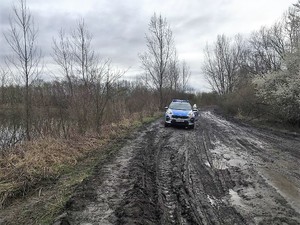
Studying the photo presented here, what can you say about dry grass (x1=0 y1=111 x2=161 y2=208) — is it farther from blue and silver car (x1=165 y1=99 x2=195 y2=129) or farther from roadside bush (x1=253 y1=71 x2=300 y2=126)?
roadside bush (x1=253 y1=71 x2=300 y2=126)

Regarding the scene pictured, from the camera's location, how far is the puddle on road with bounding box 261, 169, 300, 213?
641 centimetres

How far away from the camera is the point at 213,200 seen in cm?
638

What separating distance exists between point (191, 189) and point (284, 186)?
7.51 ft

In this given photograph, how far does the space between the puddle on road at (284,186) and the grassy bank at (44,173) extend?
4.47m

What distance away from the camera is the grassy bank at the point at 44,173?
592cm

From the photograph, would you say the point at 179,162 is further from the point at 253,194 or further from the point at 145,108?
the point at 145,108

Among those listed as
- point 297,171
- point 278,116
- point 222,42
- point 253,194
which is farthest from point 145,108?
point 222,42

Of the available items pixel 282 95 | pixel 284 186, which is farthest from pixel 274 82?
pixel 284 186

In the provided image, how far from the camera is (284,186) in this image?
7559 mm

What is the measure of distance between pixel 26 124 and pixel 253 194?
28.1 feet

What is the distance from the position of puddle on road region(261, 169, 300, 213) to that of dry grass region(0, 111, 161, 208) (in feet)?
17.4

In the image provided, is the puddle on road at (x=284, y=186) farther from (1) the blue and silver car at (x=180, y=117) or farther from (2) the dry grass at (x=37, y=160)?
(1) the blue and silver car at (x=180, y=117)

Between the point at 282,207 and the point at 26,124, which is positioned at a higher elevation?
the point at 26,124

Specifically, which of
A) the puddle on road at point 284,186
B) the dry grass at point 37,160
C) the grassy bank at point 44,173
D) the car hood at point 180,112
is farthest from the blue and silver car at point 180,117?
the puddle on road at point 284,186
